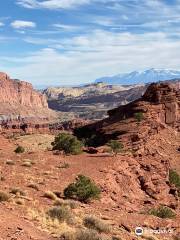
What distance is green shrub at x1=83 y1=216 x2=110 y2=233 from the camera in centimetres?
1850

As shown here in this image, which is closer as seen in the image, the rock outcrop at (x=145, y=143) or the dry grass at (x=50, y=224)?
the dry grass at (x=50, y=224)

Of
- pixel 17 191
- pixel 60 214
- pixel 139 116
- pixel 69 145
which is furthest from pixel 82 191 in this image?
pixel 139 116

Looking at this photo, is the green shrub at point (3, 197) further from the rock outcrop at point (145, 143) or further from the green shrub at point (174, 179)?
the green shrub at point (174, 179)

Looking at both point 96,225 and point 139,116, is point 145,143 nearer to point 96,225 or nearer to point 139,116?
point 139,116

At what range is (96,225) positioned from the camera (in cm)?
1875

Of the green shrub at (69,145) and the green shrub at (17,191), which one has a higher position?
the green shrub at (69,145)

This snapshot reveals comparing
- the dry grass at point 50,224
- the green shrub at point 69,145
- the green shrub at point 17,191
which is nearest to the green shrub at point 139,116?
the green shrub at point 69,145

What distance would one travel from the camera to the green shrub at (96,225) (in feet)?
60.7

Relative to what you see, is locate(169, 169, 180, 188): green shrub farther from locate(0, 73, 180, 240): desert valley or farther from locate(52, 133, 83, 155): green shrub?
locate(52, 133, 83, 155): green shrub

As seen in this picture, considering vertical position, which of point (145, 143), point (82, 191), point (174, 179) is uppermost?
point (145, 143)

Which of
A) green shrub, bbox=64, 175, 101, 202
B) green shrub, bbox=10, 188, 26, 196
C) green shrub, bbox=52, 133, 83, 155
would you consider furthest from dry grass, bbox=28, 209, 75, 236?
green shrub, bbox=52, 133, 83, 155

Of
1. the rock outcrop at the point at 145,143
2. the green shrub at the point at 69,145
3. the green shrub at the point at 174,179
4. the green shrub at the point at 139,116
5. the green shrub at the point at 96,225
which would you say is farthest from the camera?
the green shrub at the point at 139,116

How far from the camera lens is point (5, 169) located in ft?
100

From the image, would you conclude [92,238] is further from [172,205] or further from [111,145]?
[111,145]
